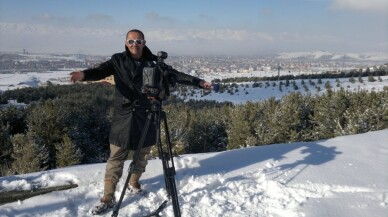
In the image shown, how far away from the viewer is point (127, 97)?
14.6ft

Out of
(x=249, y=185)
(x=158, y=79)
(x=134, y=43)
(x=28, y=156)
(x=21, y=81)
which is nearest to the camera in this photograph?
(x=158, y=79)

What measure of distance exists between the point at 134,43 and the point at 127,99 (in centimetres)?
73

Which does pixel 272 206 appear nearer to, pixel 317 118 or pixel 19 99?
pixel 317 118

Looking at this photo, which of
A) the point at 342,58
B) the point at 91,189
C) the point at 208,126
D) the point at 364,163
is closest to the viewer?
the point at 91,189

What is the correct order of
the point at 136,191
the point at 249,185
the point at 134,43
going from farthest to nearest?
the point at 249,185 → the point at 136,191 → the point at 134,43

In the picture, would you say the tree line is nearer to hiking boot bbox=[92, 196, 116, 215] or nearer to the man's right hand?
hiking boot bbox=[92, 196, 116, 215]

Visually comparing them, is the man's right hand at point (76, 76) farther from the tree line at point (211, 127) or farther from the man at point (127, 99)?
the tree line at point (211, 127)

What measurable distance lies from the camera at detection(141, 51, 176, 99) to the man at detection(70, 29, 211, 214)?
38 cm

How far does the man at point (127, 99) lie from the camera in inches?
173

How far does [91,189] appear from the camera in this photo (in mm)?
5031

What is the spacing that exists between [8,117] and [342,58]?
4715 inches

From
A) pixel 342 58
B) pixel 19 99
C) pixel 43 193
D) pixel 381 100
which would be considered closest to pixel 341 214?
pixel 43 193

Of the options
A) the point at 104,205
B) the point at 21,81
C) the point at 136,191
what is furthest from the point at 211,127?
the point at 21,81

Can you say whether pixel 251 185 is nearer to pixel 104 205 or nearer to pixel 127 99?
pixel 104 205
